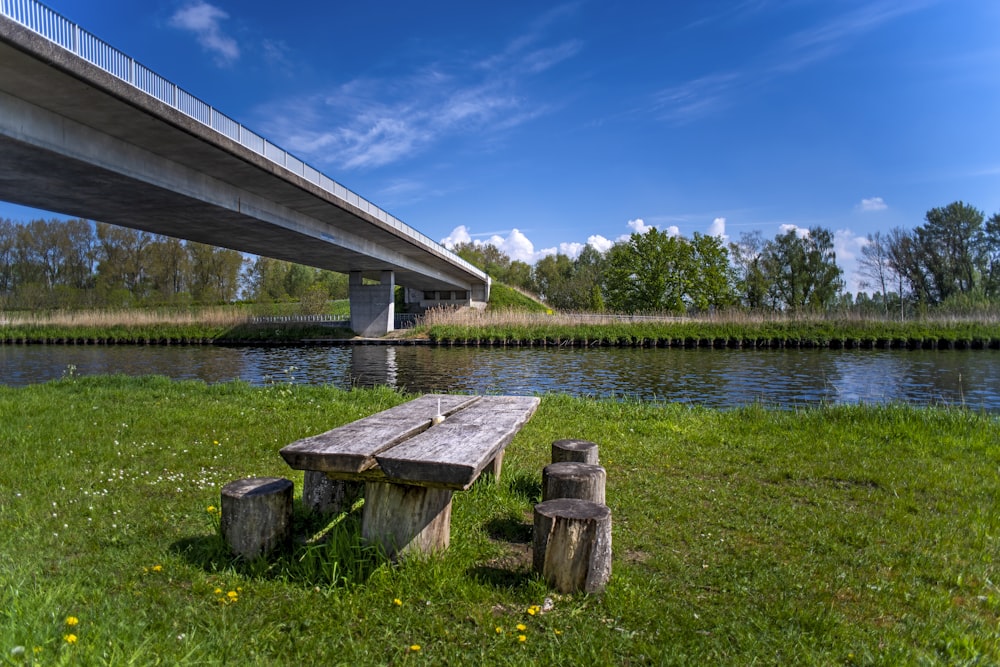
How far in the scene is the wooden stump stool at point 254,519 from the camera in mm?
3250

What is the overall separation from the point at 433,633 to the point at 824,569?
221cm

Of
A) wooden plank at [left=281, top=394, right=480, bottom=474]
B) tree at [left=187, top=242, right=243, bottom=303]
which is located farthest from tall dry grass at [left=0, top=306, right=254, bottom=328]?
wooden plank at [left=281, top=394, right=480, bottom=474]

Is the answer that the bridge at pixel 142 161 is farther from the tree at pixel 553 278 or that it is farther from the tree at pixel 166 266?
the tree at pixel 553 278

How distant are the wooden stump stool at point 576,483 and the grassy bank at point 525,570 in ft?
1.10

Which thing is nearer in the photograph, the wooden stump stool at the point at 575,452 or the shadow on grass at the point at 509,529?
the shadow on grass at the point at 509,529

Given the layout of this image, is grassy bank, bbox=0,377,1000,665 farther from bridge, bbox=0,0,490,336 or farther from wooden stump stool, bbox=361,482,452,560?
bridge, bbox=0,0,490,336

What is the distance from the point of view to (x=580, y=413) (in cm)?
839

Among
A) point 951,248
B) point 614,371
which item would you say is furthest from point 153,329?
point 951,248

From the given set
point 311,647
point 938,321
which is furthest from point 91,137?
point 938,321

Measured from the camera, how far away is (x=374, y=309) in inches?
1452

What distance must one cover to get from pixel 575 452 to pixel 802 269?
52.1 m

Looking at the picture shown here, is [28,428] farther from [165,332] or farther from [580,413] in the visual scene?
[165,332]

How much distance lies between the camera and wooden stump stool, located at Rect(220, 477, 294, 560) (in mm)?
3250

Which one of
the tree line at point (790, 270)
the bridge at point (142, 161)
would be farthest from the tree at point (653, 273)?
the bridge at point (142, 161)
